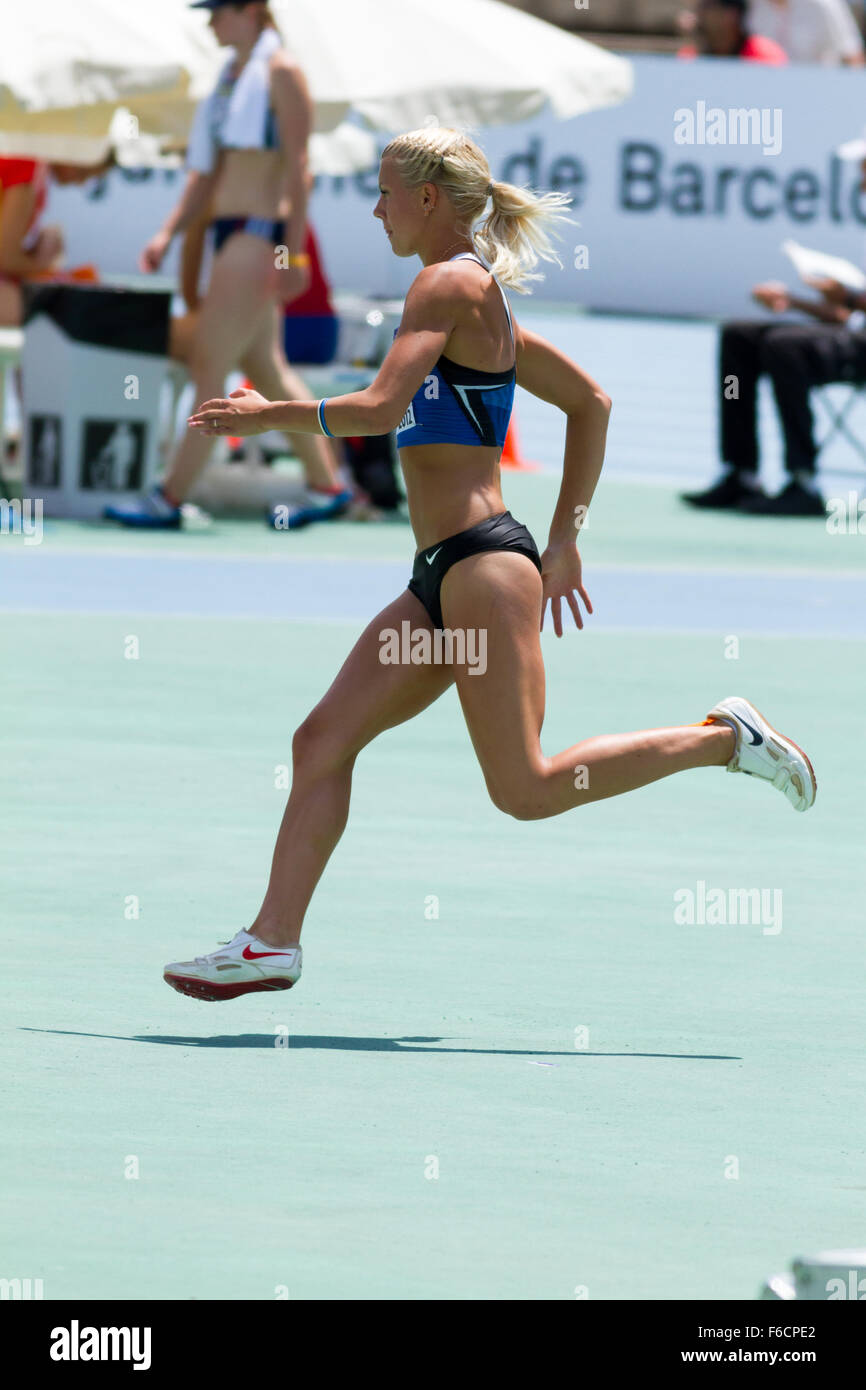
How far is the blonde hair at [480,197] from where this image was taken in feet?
19.1

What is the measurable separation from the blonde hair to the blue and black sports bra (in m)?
0.08

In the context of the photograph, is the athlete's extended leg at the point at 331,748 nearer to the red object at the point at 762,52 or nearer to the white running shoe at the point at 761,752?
the white running shoe at the point at 761,752

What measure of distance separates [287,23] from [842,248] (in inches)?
478

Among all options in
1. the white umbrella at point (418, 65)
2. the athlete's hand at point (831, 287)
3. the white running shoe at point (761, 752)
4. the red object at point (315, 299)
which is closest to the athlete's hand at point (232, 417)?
the white running shoe at point (761, 752)

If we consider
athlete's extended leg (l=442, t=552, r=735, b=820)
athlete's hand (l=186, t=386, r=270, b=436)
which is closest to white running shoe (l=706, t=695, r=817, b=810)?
athlete's extended leg (l=442, t=552, r=735, b=820)

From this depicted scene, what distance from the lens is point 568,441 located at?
629cm

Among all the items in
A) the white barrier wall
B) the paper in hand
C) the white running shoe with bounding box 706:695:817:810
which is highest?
the white barrier wall

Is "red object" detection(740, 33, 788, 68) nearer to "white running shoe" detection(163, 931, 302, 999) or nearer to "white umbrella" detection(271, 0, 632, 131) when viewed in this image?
"white umbrella" detection(271, 0, 632, 131)

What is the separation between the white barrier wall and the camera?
89.5 ft

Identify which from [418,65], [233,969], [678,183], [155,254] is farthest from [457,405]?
[678,183]

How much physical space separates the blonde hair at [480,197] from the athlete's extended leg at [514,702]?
0.67 metres
